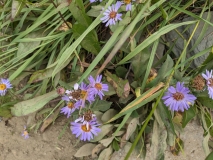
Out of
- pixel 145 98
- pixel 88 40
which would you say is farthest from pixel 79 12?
pixel 145 98

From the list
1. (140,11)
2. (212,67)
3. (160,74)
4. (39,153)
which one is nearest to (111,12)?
(140,11)

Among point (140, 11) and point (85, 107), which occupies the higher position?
point (140, 11)

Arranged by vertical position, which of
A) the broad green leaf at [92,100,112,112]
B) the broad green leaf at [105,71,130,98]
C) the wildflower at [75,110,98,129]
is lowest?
the broad green leaf at [92,100,112,112]

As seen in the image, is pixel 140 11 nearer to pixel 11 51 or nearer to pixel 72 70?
pixel 72 70

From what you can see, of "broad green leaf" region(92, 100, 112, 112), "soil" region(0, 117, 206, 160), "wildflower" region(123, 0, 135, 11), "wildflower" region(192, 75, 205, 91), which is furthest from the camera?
"soil" region(0, 117, 206, 160)

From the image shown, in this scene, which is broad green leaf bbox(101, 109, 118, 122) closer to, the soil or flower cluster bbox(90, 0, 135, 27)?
the soil

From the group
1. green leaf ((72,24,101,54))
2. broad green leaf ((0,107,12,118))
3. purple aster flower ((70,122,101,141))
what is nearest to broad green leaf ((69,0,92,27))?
green leaf ((72,24,101,54))

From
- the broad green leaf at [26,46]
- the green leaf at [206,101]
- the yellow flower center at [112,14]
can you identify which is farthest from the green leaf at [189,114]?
the broad green leaf at [26,46]
